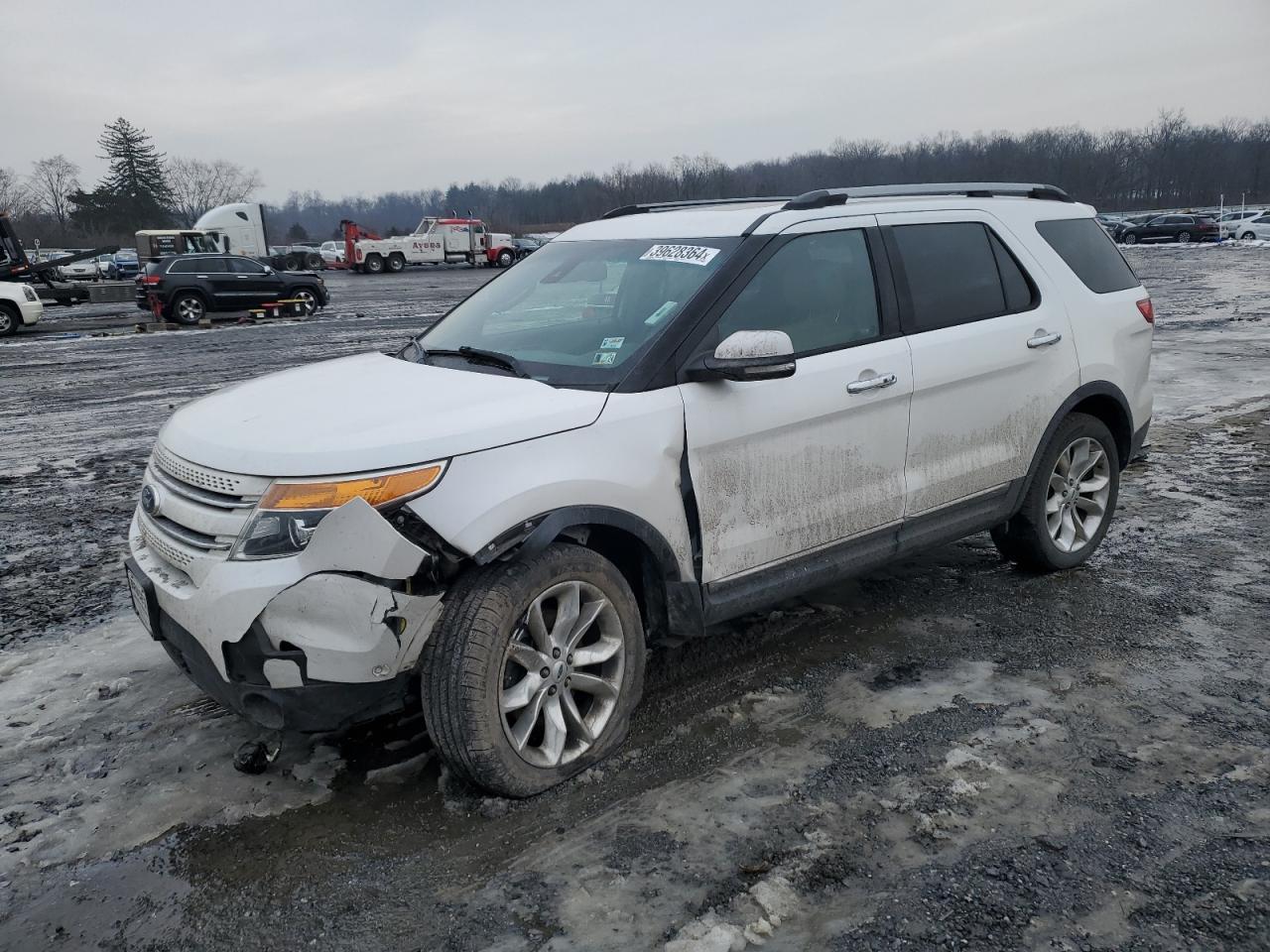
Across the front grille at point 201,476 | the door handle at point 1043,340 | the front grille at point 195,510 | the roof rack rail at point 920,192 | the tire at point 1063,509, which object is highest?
the roof rack rail at point 920,192

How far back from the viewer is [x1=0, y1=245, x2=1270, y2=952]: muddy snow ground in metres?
2.63

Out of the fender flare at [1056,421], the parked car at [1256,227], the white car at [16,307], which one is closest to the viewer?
the fender flare at [1056,421]

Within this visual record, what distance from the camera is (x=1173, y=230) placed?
47.1 meters

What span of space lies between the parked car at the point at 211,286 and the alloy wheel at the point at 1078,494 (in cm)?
2139

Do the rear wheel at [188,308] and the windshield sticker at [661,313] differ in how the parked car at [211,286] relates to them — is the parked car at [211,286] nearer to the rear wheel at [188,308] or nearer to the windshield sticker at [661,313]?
the rear wheel at [188,308]

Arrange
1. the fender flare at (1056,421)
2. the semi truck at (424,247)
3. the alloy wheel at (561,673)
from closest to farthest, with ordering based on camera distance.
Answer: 1. the alloy wheel at (561,673)
2. the fender flare at (1056,421)
3. the semi truck at (424,247)

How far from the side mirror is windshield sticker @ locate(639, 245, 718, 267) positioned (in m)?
0.50

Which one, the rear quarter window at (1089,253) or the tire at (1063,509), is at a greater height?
the rear quarter window at (1089,253)

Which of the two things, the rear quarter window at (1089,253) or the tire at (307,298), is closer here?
the rear quarter window at (1089,253)

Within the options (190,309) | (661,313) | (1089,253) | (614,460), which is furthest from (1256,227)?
(614,460)

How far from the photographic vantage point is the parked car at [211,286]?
71.7ft

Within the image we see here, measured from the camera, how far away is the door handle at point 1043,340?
15.1ft

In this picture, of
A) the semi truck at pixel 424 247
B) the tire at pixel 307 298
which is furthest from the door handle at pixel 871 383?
the semi truck at pixel 424 247

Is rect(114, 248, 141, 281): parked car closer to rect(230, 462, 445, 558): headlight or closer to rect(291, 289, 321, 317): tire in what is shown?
rect(291, 289, 321, 317): tire
